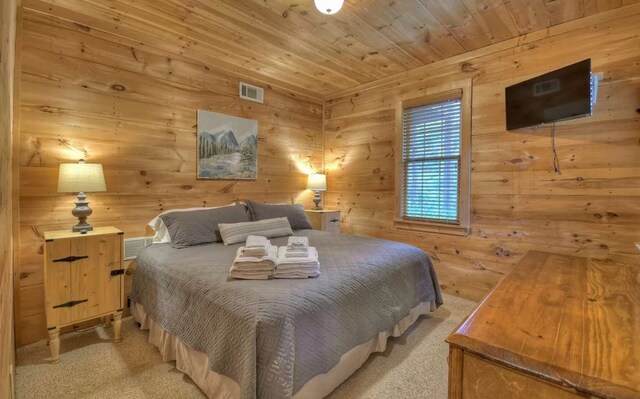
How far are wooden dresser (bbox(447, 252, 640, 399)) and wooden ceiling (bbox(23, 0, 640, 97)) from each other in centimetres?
212

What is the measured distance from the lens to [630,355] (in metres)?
0.81

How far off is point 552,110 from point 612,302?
1.78 metres

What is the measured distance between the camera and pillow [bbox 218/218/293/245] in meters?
2.59

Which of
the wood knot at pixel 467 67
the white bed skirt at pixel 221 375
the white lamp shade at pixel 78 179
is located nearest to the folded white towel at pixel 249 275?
the white bed skirt at pixel 221 375

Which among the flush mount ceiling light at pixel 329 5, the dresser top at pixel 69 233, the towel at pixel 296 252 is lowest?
the towel at pixel 296 252

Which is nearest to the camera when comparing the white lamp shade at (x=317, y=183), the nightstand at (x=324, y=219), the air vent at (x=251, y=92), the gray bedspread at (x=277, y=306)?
the gray bedspread at (x=277, y=306)

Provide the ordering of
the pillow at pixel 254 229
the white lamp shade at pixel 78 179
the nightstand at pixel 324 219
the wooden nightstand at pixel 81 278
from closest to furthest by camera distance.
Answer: the wooden nightstand at pixel 81 278, the white lamp shade at pixel 78 179, the pillow at pixel 254 229, the nightstand at pixel 324 219

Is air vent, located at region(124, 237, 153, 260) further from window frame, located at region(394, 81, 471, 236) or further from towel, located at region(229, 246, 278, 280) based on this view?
window frame, located at region(394, 81, 471, 236)

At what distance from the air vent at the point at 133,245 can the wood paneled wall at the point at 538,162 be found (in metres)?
2.65

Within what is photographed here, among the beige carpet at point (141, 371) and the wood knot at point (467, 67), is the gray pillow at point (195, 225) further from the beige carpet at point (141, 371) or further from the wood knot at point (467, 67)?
the wood knot at point (467, 67)

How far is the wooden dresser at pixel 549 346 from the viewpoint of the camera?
73 cm

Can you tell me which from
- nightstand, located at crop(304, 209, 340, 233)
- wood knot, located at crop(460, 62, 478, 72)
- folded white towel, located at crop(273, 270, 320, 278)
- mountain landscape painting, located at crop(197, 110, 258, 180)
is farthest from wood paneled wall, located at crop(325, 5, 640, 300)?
folded white towel, located at crop(273, 270, 320, 278)

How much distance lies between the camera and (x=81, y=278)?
2.11 m

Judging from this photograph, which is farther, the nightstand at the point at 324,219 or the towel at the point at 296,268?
the nightstand at the point at 324,219
